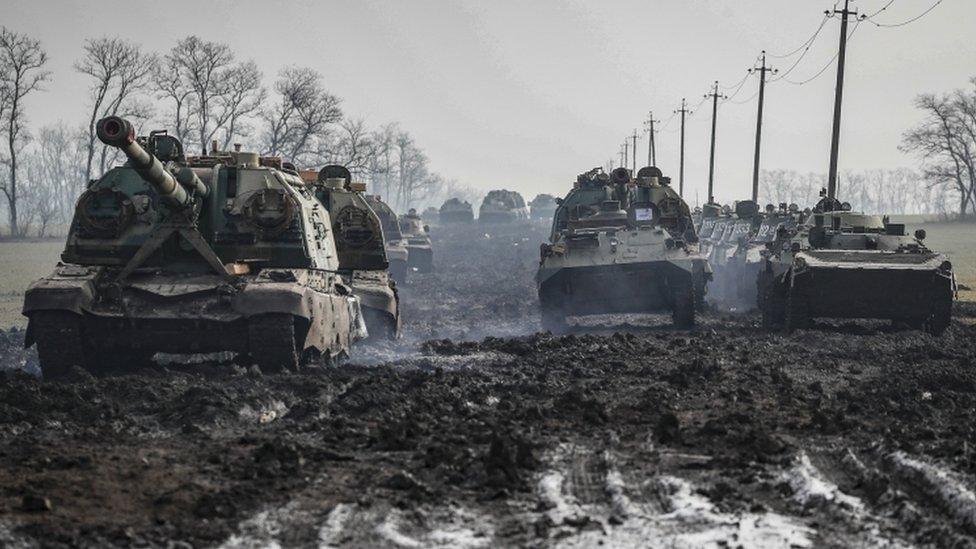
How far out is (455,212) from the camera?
77125mm

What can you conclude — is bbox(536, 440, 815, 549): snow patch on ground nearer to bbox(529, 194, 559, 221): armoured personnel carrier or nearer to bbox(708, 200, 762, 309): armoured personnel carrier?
bbox(708, 200, 762, 309): armoured personnel carrier

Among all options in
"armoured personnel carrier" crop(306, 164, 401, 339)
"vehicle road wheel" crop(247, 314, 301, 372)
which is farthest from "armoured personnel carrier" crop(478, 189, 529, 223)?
"vehicle road wheel" crop(247, 314, 301, 372)

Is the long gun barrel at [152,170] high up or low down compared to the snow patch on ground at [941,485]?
up

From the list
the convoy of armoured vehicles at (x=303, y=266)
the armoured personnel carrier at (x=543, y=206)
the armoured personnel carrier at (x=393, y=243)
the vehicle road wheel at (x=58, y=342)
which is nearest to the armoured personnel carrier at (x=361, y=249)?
the convoy of armoured vehicles at (x=303, y=266)

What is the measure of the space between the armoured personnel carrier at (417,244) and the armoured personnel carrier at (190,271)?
74.7 ft

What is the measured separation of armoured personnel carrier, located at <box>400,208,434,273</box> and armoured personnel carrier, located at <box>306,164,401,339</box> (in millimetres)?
20068

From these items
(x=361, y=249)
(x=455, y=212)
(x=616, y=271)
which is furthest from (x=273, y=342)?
(x=455, y=212)

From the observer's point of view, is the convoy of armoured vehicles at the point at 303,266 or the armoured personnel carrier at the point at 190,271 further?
the convoy of armoured vehicles at the point at 303,266

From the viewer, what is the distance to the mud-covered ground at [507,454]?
686cm

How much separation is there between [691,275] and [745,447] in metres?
11.5

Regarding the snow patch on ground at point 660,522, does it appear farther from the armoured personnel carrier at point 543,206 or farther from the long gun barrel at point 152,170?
the armoured personnel carrier at point 543,206

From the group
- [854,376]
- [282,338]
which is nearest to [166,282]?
[282,338]

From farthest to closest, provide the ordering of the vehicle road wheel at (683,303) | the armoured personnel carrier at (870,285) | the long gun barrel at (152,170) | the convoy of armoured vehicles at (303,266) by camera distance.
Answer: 1. the vehicle road wheel at (683,303)
2. the armoured personnel carrier at (870,285)
3. the convoy of armoured vehicles at (303,266)
4. the long gun barrel at (152,170)

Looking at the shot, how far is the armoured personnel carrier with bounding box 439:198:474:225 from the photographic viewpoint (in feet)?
252
